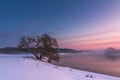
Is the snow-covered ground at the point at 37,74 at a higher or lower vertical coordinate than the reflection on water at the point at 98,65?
higher

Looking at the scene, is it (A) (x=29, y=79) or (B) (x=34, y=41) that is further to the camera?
(B) (x=34, y=41)

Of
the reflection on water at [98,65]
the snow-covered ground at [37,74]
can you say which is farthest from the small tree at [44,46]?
the snow-covered ground at [37,74]

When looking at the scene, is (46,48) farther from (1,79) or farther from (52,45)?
(1,79)

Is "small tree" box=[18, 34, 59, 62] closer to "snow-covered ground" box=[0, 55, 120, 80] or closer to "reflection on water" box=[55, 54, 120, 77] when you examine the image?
"reflection on water" box=[55, 54, 120, 77]

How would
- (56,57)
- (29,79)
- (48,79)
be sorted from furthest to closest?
(56,57) < (48,79) < (29,79)

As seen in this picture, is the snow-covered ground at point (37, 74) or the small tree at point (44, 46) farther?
the small tree at point (44, 46)

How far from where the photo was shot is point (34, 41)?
34031 millimetres

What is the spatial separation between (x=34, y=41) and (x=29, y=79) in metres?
24.9

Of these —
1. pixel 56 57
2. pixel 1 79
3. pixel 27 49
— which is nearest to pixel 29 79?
pixel 1 79

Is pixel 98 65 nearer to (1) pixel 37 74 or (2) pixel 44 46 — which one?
(2) pixel 44 46

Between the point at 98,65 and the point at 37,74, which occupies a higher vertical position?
the point at 37,74

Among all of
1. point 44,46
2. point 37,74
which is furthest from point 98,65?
point 37,74

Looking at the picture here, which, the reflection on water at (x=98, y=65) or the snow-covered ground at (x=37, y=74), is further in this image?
the reflection on water at (x=98, y=65)

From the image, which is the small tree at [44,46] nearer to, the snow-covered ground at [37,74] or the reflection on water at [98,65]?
the reflection on water at [98,65]
